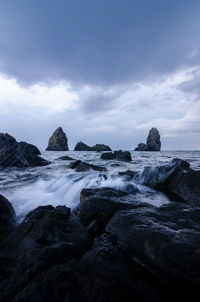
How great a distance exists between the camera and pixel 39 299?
1.39m

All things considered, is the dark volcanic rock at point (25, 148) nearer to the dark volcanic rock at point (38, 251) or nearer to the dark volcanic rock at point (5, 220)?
the dark volcanic rock at point (5, 220)

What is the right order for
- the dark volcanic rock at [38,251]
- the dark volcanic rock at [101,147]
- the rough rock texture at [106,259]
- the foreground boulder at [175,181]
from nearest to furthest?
the rough rock texture at [106,259] → the dark volcanic rock at [38,251] → the foreground boulder at [175,181] → the dark volcanic rock at [101,147]

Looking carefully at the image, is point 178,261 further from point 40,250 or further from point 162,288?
point 40,250

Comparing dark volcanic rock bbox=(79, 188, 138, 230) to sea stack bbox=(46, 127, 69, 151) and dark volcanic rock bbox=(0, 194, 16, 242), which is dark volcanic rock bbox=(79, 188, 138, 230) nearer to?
dark volcanic rock bbox=(0, 194, 16, 242)

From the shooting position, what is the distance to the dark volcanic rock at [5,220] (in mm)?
3463

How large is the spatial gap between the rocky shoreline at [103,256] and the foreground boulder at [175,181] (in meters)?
2.42

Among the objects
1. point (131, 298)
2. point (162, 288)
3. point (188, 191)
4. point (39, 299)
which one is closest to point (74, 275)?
point (39, 299)

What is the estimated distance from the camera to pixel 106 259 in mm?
2172

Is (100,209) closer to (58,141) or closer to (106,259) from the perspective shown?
(106,259)

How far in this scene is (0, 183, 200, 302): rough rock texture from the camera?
1.53m

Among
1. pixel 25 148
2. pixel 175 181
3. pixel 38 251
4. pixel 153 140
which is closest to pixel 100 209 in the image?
pixel 38 251

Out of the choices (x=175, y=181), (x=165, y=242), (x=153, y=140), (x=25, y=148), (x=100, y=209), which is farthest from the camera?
(x=153, y=140)

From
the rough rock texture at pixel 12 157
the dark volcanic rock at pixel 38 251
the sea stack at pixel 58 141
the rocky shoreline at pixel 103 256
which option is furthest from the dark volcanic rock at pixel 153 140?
the dark volcanic rock at pixel 38 251

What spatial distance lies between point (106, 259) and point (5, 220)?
9.19ft
